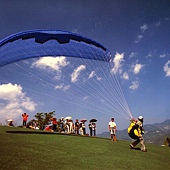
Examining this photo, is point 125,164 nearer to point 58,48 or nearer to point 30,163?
point 30,163

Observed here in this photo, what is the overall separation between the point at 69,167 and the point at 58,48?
8.42 meters

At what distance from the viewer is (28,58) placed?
504 inches

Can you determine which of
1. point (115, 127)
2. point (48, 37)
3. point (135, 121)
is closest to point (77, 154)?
point (135, 121)

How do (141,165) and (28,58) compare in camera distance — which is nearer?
(141,165)

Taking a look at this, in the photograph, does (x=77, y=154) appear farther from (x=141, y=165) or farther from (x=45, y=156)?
(x=141, y=165)

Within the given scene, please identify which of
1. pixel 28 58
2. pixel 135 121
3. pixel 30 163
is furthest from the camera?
pixel 28 58

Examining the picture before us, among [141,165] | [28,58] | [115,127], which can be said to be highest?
[28,58]

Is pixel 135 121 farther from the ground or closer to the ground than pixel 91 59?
closer to the ground

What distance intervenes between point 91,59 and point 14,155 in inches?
355

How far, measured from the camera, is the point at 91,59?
1439 centimetres

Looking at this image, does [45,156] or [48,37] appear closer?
[45,156]

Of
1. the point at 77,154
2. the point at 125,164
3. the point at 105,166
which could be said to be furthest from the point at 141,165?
the point at 77,154

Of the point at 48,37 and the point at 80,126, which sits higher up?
the point at 48,37

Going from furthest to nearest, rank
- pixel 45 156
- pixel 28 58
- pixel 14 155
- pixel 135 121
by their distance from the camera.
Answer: pixel 28 58 < pixel 135 121 < pixel 45 156 < pixel 14 155
